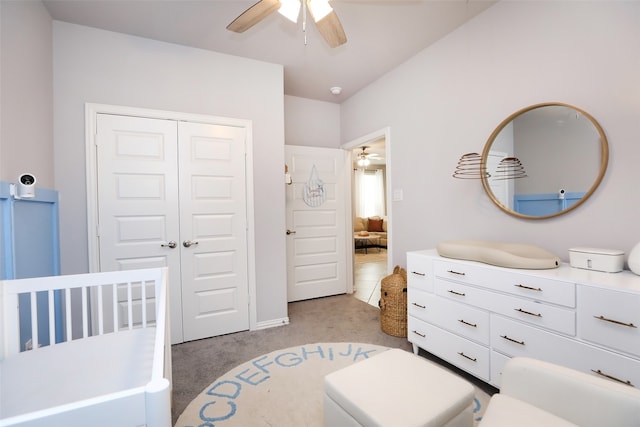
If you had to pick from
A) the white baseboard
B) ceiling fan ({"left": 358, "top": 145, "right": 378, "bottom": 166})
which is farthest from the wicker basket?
ceiling fan ({"left": 358, "top": 145, "right": 378, "bottom": 166})

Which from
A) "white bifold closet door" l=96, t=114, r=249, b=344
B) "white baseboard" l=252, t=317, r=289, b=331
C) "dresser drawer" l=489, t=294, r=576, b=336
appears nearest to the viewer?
"dresser drawer" l=489, t=294, r=576, b=336

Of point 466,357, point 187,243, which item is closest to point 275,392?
point 466,357

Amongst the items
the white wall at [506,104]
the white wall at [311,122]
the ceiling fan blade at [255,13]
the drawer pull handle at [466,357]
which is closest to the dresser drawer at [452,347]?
the drawer pull handle at [466,357]

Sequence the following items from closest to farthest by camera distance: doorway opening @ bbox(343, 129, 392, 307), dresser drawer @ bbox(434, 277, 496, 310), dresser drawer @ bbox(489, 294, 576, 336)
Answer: dresser drawer @ bbox(489, 294, 576, 336) < dresser drawer @ bbox(434, 277, 496, 310) < doorway opening @ bbox(343, 129, 392, 307)

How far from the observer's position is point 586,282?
134 centimetres

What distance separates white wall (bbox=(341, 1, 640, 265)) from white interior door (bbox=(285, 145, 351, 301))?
35.5 inches

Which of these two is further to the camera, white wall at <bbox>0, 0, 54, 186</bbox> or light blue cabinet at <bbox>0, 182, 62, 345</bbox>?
white wall at <bbox>0, 0, 54, 186</bbox>

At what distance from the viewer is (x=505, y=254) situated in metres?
1.68

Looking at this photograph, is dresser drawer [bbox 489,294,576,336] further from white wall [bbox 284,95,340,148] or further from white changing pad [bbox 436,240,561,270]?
white wall [bbox 284,95,340,148]

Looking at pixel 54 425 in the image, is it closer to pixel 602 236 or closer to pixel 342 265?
pixel 602 236

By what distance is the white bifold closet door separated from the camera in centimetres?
238

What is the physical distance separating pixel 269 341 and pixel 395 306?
46.4 inches

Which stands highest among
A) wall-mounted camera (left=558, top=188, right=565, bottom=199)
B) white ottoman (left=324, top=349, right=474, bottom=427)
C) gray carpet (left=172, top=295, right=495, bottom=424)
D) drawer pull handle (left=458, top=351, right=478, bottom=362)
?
wall-mounted camera (left=558, top=188, right=565, bottom=199)

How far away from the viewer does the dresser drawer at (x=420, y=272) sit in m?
2.11
